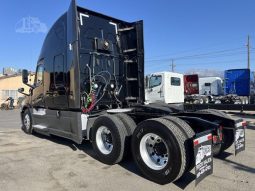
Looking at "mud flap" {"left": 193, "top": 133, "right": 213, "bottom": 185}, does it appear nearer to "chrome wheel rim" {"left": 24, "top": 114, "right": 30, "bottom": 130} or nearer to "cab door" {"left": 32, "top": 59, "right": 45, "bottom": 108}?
"cab door" {"left": 32, "top": 59, "right": 45, "bottom": 108}

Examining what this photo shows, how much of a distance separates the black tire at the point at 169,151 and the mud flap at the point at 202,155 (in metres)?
0.23

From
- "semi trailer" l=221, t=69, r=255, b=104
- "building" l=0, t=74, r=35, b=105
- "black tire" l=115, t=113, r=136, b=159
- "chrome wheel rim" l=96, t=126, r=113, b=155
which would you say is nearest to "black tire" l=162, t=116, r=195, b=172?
"black tire" l=115, t=113, r=136, b=159

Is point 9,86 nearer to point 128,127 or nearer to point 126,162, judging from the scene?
point 126,162

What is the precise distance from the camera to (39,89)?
29.1 ft

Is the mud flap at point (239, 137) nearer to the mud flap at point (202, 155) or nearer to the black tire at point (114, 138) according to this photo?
the mud flap at point (202, 155)

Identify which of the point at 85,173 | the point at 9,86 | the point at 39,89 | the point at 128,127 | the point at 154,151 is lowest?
the point at 85,173

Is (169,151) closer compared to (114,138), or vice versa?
(169,151)

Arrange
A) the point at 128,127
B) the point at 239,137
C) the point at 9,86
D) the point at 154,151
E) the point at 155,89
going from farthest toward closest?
the point at 9,86 < the point at 155,89 < the point at 128,127 < the point at 239,137 < the point at 154,151

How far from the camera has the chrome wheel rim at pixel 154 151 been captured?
16.2 ft

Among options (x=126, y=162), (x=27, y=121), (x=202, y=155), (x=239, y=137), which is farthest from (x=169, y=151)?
(x=27, y=121)

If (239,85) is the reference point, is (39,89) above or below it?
below

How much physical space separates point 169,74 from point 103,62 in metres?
10.7

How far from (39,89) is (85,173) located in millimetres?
4276

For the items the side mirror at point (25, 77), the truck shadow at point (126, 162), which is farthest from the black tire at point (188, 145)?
the side mirror at point (25, 77)
